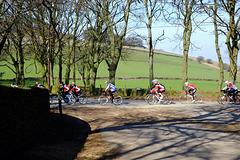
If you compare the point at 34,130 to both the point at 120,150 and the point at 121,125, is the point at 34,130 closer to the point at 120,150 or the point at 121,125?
the point at 120,150

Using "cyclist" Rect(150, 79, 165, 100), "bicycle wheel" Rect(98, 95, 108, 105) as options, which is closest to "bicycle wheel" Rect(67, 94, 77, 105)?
"bicycle wheel" Rect(98, 95, 108, 105)

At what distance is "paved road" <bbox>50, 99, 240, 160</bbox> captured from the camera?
762 centimetres

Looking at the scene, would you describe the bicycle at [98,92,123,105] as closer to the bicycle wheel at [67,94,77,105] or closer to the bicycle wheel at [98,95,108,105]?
the bicycle wheel at [98,95,108,105]

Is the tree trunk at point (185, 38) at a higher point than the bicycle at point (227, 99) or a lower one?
higher

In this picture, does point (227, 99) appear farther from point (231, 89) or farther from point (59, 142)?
point (59, 142)

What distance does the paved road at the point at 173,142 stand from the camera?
7.62 metres

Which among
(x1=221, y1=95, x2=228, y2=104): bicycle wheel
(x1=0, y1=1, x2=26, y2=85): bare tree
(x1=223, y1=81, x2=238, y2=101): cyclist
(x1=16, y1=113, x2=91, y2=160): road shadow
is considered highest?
(x1=0, y1=1, x2=26, y2=85): bare tree

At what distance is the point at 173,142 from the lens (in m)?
9.15

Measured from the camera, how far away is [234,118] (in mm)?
14688

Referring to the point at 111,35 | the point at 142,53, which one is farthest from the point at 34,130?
the point at 142,53

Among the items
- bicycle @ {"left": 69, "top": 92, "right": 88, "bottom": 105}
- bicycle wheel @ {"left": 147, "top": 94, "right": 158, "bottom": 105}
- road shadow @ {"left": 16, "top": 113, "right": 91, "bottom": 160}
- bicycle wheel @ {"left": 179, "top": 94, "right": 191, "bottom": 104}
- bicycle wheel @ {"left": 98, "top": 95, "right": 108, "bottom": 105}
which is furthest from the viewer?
bicycle wheel @ {"left": 179, "top": 94, "right": 191, "bottom": 104}

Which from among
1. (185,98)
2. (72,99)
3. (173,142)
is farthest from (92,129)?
(185,98)

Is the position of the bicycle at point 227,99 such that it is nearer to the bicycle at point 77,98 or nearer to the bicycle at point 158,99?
the bicycle at point 158,99

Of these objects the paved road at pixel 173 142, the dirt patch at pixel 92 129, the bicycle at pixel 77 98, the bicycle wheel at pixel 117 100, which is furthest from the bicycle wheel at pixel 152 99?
the paved road at pixel 173 142
